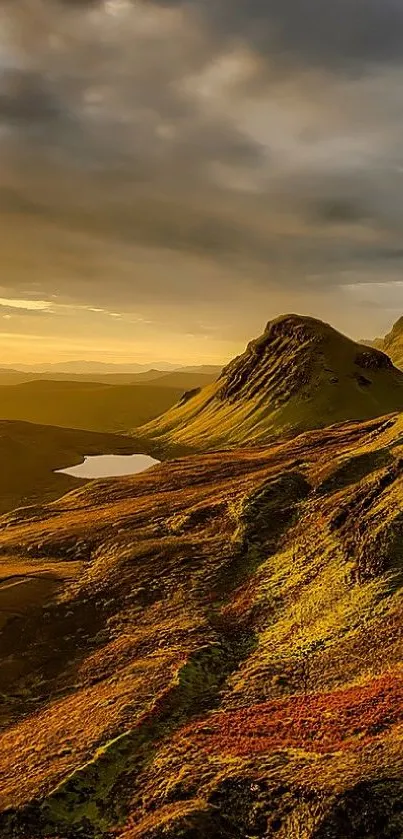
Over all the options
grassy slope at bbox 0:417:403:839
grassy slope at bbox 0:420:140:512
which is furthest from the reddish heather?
grassy slope at bbox 0:420:140:512

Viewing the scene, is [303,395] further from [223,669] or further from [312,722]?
[312,722]

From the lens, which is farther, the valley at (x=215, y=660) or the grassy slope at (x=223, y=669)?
the valley at (x=215, y=660)

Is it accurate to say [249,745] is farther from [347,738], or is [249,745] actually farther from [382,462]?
[382,462]

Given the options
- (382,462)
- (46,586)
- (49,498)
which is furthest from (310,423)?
(46,586)

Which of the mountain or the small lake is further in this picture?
the mountain

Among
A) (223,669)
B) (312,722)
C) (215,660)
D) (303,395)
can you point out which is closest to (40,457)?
(303,395)

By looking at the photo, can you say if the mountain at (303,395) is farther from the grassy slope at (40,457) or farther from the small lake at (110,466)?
the grassy slope at (40,457)

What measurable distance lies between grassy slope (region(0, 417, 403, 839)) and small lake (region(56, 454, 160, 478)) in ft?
246

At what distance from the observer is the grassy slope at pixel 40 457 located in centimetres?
13012

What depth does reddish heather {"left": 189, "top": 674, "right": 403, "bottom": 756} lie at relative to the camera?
25.2m

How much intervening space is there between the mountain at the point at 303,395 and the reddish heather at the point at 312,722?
124165 millimetres

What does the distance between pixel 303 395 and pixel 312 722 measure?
148793 mm

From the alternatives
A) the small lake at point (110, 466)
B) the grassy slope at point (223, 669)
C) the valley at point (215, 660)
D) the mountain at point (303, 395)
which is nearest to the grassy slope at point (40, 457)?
the small lake at point (110, 466)

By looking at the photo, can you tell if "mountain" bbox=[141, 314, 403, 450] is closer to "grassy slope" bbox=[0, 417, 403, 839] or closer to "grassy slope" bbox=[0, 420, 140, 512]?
"grassy slope" bbox=[0, 420, 140, 512]
